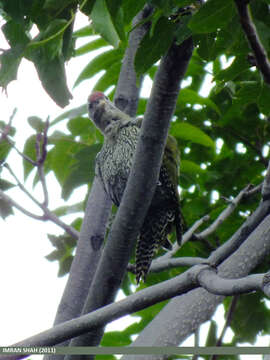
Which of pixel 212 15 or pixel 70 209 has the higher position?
pixel 70 209

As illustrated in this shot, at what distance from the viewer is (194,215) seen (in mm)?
3664

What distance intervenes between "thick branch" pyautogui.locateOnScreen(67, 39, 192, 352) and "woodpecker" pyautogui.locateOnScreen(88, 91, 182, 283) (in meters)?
0.92

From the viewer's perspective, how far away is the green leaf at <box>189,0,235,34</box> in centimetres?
141

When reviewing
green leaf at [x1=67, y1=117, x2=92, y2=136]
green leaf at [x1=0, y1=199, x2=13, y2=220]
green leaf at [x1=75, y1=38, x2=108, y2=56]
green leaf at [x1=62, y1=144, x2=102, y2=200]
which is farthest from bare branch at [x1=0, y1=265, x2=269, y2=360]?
green leaf at [x1=75, y1=38, x2=108, y2=56]

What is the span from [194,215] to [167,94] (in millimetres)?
1860

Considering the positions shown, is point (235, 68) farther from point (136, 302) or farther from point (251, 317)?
point (251, 317)

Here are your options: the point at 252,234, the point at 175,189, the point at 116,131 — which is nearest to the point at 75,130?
the point at 116,131

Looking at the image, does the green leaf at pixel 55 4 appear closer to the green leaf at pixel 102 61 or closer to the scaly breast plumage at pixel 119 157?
A: the green leaf at pixel 102 61

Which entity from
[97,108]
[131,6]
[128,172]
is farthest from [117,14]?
[97,108]

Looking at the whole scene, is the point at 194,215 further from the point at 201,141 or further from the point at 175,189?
the point at 201,141

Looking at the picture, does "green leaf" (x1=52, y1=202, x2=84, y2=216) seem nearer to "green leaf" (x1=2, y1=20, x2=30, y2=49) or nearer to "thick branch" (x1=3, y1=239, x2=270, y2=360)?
"thick branch" (x1=3, y1=239, x2=270, y2=360)

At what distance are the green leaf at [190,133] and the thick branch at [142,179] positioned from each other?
1298 millimetres

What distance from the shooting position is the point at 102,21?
60.6 inches

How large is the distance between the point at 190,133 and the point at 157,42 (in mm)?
1836
